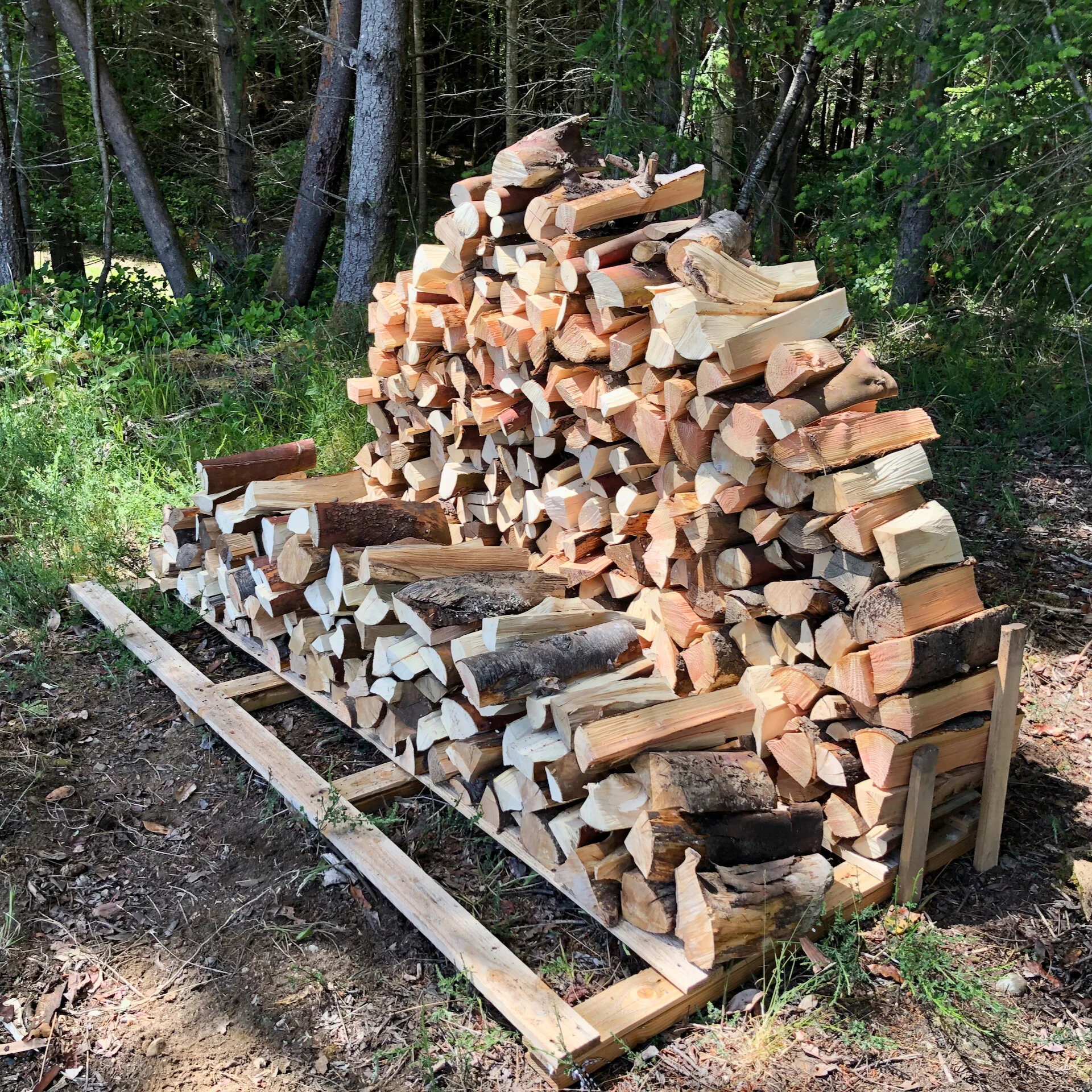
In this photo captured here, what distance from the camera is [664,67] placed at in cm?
652

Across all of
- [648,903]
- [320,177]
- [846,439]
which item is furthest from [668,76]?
[648,903]

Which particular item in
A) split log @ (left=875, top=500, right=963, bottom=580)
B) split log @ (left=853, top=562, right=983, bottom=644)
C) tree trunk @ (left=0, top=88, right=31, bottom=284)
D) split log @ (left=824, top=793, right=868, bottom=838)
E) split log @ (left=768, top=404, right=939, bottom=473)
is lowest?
split log @ (left=824, top=793, right=868, bottom=838)

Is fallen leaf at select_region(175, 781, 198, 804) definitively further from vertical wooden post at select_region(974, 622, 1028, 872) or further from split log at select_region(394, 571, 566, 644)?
vertical wooden post at select_region(974, 622, 1028, 872)

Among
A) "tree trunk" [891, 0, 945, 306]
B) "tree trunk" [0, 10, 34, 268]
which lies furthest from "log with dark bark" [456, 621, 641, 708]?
"tree trunk" [0, 10, 34, 268]

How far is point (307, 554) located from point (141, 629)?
46.7 inches

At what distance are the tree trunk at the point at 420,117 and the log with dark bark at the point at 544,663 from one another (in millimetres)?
7226

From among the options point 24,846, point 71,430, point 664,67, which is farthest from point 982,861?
point 664,67

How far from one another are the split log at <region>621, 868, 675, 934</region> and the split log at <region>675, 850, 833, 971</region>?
22 mm

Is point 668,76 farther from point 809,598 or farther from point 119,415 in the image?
point 809,598

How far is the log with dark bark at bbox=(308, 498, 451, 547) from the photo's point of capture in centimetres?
324

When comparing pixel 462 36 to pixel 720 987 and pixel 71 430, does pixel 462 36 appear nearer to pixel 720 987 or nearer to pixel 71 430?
pixel 71 430

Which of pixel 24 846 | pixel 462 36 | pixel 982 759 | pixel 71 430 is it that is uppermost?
pixel 462 36

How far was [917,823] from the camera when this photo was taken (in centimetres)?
246

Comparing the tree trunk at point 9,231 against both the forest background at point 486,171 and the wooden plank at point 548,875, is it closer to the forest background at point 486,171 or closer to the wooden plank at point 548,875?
the forest background at point 486,171
